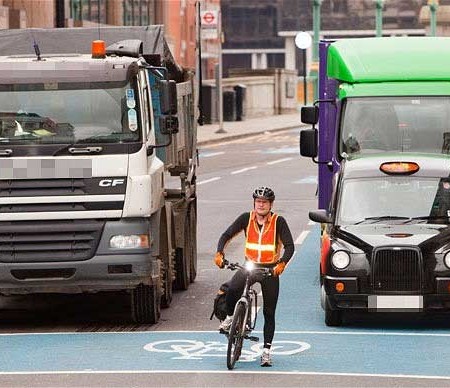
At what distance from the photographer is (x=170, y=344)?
15688mm

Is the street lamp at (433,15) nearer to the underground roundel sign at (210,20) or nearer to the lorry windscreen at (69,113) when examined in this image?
the underground roundel sign at (210,20)

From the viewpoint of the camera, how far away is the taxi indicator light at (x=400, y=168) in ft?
58.9

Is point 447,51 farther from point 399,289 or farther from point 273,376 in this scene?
point 273,376

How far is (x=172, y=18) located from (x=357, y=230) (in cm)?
7828

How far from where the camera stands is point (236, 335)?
45.9ft

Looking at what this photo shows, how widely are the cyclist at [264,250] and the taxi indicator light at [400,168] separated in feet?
12.0

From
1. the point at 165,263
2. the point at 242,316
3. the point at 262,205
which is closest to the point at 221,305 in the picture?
the point at 242,316

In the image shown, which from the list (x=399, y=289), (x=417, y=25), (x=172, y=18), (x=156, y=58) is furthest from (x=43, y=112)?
(x=417, y=25)

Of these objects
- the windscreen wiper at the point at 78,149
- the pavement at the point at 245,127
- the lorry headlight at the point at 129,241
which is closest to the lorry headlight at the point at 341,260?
the lorry headlight at the point at 129,241

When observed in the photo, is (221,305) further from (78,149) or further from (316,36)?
(316,36)

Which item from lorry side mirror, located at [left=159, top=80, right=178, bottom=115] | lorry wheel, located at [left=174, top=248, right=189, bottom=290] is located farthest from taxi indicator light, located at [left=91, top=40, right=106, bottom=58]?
lorry wheel, located at [left=174, top=248, right=189, bottom=290]

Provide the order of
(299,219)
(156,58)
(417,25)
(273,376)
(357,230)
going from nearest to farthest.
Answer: (273,376) → (357,230) → (156,58) → (299,219) → (417,25)

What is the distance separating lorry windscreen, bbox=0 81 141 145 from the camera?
16359 mm

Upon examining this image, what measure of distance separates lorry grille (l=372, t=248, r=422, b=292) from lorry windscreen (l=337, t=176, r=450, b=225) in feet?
2.83
